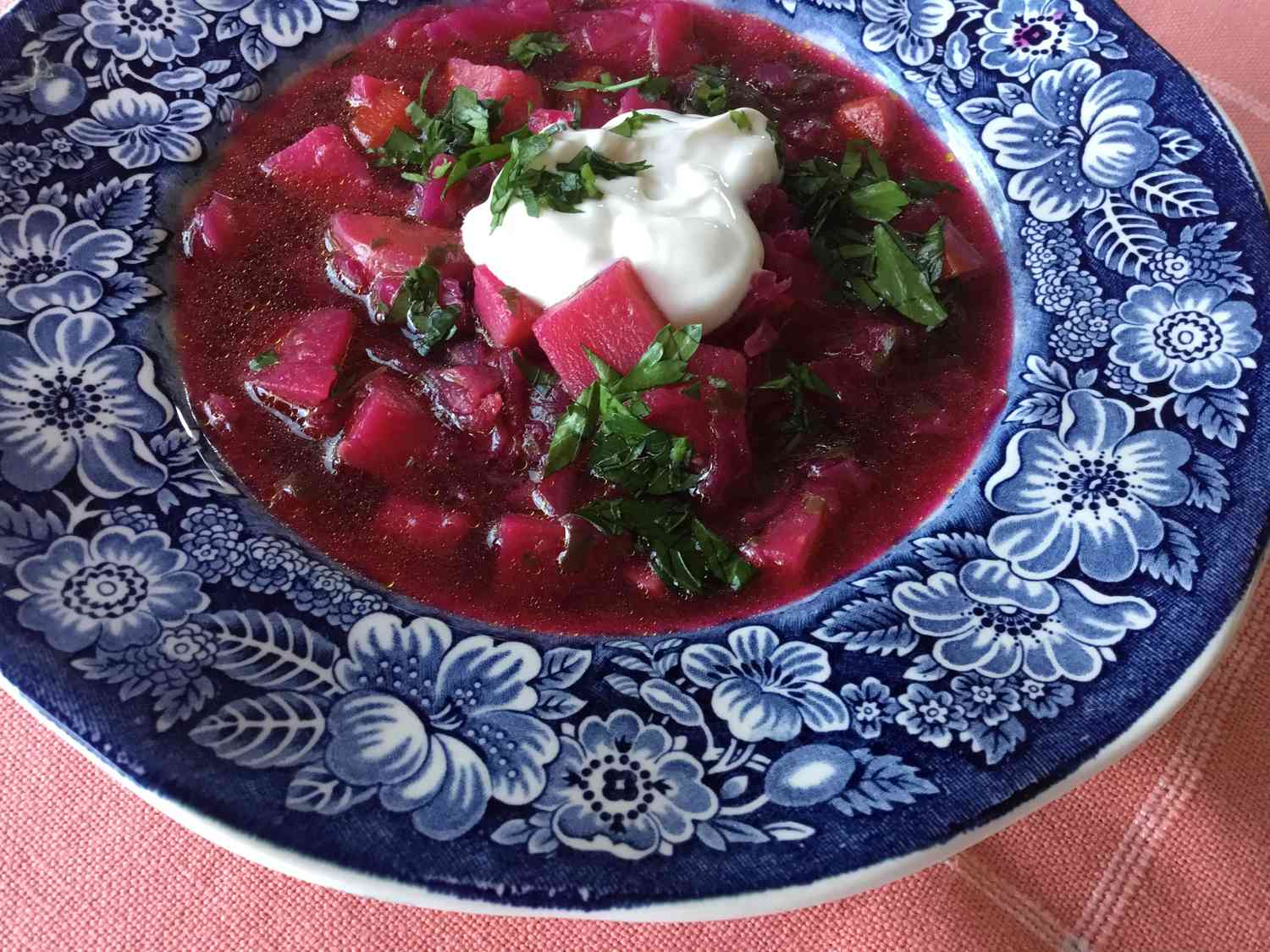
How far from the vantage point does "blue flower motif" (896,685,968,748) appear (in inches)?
84.3

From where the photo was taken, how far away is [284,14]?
3.76m

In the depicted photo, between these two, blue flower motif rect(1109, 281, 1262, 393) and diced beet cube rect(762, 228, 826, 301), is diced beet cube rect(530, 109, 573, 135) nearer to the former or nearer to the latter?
diced beet cube rect(762, 228, 826, 301)

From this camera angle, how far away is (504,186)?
306 cm

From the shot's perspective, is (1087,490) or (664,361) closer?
(1087,490)

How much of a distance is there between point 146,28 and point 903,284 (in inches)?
100

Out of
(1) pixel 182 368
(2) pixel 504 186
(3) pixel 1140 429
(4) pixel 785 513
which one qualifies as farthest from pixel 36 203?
(3) pixel 1140 429

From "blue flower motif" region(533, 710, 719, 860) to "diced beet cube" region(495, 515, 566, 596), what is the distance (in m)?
0.55

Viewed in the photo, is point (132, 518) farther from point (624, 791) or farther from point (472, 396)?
point (624, 791)

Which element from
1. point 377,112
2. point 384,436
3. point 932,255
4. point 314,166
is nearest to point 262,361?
point 384,436

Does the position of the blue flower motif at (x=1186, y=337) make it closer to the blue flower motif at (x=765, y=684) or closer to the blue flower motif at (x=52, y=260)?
the blue flower motif at (x=765, y=684)

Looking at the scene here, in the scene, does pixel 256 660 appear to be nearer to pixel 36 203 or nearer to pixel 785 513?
pixel 785 513

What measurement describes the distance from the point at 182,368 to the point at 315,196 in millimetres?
817

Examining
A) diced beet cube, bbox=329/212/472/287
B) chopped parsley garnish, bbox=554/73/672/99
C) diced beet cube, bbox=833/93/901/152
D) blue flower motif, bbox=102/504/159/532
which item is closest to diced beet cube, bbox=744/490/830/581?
diced beet cube, bbox=329/212/472/287

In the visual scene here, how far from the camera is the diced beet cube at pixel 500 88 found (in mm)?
3574
